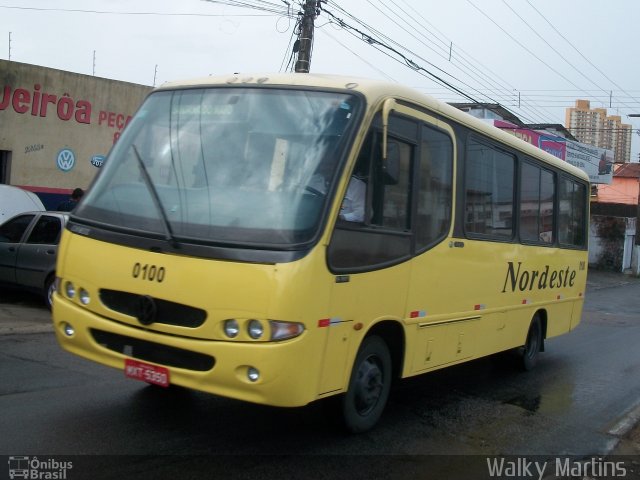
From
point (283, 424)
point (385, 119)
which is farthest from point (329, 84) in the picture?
point (283, 424)

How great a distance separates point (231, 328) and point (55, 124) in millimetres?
12920

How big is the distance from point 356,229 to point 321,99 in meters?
0.99

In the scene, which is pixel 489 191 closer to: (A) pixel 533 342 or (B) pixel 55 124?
(A) pixel 533 342

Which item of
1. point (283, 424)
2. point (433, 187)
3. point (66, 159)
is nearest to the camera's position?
point (283, 424)

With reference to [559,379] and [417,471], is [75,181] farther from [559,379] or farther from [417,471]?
[417,471]

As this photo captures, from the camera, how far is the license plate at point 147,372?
181 inches

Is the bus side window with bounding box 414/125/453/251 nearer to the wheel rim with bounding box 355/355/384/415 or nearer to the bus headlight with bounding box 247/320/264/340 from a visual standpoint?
the wheel rim with bounding box 355/355/384/415

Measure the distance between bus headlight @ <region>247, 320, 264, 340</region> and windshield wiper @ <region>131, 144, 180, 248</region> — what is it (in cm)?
75

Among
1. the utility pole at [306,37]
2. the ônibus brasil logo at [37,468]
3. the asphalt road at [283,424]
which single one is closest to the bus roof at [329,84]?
the asphalt road at [283,424]

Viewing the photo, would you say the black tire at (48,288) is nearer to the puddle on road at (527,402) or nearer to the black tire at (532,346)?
the puddle on road at (527,402)

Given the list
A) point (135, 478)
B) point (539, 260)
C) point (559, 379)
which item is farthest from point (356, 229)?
point (559, 379)

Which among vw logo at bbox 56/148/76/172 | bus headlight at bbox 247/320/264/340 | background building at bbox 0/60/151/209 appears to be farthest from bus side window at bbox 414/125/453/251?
vw logo at bbox 56/148/76/172

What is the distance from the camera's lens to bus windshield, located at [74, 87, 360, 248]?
4.52 m

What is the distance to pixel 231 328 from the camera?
4367mm
